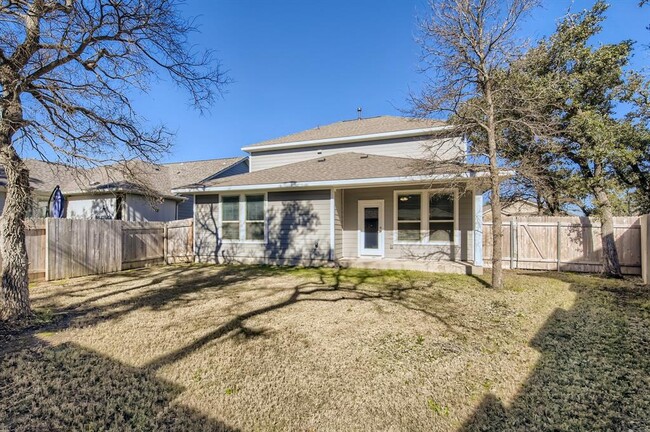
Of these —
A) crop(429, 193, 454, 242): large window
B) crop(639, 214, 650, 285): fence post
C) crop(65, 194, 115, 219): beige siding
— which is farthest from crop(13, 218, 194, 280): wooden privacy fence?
crop(639, 214, 650, 285): fence post

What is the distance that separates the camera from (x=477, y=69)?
7.92m

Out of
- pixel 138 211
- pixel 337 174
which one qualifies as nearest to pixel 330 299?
pixel 337 174

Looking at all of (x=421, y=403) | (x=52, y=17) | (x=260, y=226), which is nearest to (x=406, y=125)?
(x=260, y=226)

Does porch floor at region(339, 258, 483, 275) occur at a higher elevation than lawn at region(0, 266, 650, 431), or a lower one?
higher

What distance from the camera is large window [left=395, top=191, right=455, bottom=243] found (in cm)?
1048

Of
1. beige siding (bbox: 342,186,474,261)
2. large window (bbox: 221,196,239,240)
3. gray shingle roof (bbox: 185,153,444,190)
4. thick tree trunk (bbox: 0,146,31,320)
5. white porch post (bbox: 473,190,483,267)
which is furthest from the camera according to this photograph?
large window (bbox: 221,196,239,240)

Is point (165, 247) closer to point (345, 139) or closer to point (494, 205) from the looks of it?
point (345, 139)

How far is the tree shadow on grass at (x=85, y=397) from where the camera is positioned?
8.43 feet

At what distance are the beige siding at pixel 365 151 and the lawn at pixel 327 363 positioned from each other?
722cm

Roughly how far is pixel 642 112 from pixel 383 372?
12.8 meters

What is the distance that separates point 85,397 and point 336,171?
30.1ft

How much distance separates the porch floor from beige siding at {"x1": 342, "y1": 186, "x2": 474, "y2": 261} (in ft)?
1.41

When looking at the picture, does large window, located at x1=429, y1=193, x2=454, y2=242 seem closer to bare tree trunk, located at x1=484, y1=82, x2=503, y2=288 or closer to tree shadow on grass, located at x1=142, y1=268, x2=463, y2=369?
tree shadow on grass, located at x1=142, y1=268, x2=463, y2=369

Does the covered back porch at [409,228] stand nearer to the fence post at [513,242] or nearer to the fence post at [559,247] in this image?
the fence post at [513,242]
